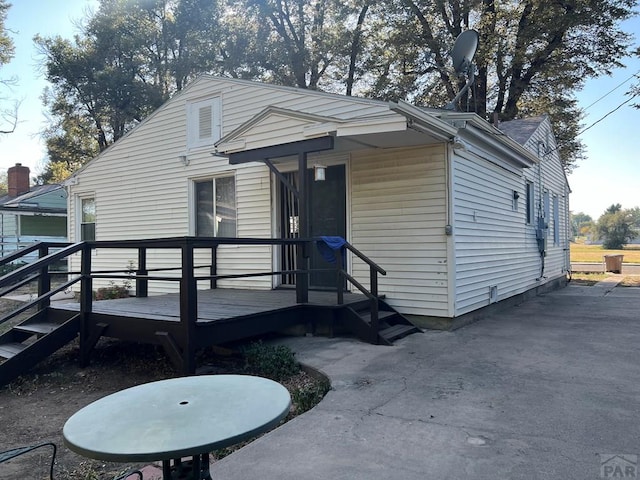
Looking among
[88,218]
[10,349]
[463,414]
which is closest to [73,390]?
[10,349]

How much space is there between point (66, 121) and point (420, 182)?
2296 centimetres

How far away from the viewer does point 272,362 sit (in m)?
4.90

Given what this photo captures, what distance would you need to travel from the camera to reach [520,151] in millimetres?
8969

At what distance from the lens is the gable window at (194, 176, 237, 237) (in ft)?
29.4

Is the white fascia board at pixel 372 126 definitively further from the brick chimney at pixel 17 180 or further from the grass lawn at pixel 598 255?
the grass lawn at pixel 598 255

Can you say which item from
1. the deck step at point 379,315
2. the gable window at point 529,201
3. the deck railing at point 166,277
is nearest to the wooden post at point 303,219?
the deck railing at point 166,277

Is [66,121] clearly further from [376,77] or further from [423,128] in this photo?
[423,128]

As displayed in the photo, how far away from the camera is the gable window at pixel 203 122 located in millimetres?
9281

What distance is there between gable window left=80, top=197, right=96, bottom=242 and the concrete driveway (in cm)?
788

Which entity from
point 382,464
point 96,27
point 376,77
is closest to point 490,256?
point 382,464

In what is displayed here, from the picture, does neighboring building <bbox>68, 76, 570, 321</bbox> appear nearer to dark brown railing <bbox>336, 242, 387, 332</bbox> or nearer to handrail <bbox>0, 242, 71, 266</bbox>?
dark brown railing <bbox>336, 242, 387, 332</bbox>

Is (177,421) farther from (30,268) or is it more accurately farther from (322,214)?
(322,214)

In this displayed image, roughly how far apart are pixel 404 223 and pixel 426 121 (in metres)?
1.72

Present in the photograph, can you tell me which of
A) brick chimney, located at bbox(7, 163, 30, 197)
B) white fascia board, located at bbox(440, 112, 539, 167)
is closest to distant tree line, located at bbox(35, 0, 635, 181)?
brick chimney, located at bbox(7, 163, 30, 197)
